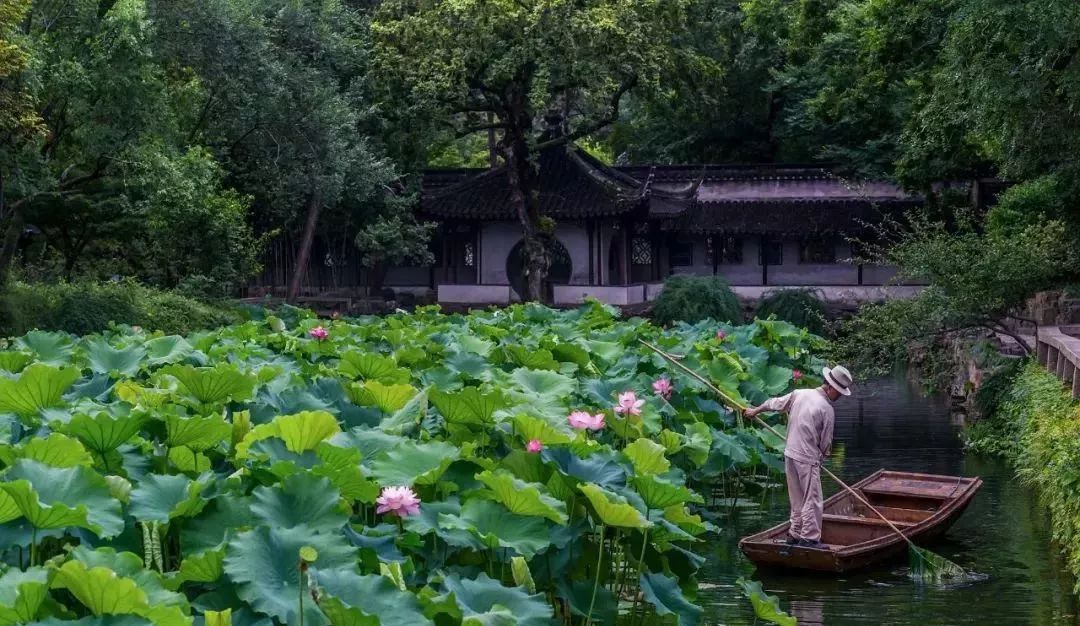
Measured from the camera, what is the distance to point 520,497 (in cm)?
548

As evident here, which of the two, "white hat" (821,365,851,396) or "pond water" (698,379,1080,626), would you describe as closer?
"pond water" (698,379,1080,626)

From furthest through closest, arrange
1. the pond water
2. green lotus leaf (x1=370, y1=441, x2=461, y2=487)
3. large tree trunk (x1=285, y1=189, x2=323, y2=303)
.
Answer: large tree trunk (x1=285, y1=189, x2=323, y2=303)
the pond water
green lotus leaf (x1=370, y1=441, x2=461, y2=487)

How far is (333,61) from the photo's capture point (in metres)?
30.2

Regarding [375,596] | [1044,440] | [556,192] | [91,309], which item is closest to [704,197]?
[556,192]

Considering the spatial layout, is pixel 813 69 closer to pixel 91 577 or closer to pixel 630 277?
pixel 630 277

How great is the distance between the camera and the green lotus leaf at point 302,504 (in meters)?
4.99

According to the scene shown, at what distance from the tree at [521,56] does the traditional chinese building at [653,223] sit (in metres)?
2.02

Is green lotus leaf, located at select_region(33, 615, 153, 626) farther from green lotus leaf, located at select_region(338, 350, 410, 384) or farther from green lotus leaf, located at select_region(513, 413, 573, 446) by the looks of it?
green lotus leaf, located at select_region(338, 350, 410, 384)

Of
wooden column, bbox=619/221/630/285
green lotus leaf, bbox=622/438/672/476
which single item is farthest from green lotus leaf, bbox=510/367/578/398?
wooden column, bbox=619/221/630/285

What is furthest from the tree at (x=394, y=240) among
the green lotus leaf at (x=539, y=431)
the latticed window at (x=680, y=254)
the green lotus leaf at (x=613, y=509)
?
the green lotus leaf at (x=613, y=509)

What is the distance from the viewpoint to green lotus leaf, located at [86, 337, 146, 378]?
1014 centimetres

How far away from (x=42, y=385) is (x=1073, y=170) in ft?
40.7

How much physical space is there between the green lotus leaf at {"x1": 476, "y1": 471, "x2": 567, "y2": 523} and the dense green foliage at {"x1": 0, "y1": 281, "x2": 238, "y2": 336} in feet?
48.7

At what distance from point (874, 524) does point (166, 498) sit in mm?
7191
